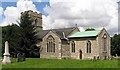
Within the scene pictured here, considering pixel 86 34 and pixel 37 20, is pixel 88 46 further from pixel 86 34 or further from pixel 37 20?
pixel 37 20

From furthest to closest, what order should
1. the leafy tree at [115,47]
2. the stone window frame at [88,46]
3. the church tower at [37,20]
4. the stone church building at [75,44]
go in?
the leafy tree at [115,47] → the church tower at [37,20] → the stone window frame at [88,46] → the stone church building at [75,44]

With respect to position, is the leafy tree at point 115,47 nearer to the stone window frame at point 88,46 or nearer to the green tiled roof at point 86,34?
the green tiled roof at point 86,34

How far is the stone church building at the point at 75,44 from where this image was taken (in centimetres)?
5031

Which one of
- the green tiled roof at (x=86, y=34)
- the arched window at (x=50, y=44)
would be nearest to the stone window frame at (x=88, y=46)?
the green tiled roof at (x=86, y=34)

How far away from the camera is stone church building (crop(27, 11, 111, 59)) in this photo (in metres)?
50.3

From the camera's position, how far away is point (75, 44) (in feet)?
174

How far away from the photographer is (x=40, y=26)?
68.5 metres

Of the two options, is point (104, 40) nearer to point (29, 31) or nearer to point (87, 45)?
point (87, 45)

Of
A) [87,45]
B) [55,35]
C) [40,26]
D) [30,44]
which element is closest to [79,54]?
[87,45]

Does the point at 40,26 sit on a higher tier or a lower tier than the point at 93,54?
higher

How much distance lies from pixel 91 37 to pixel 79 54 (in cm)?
462

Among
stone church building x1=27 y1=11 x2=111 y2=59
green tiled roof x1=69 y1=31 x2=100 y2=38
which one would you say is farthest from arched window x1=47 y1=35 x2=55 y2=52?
green tiled roof x1=69 y1=31 x2=100 y2=38

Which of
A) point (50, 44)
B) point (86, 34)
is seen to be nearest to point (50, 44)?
point (50, 44)

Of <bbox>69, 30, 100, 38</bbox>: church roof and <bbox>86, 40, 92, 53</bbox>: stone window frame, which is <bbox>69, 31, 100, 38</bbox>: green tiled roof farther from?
<bbox>86, 40, 92, 53</bbox>: stone window frame
